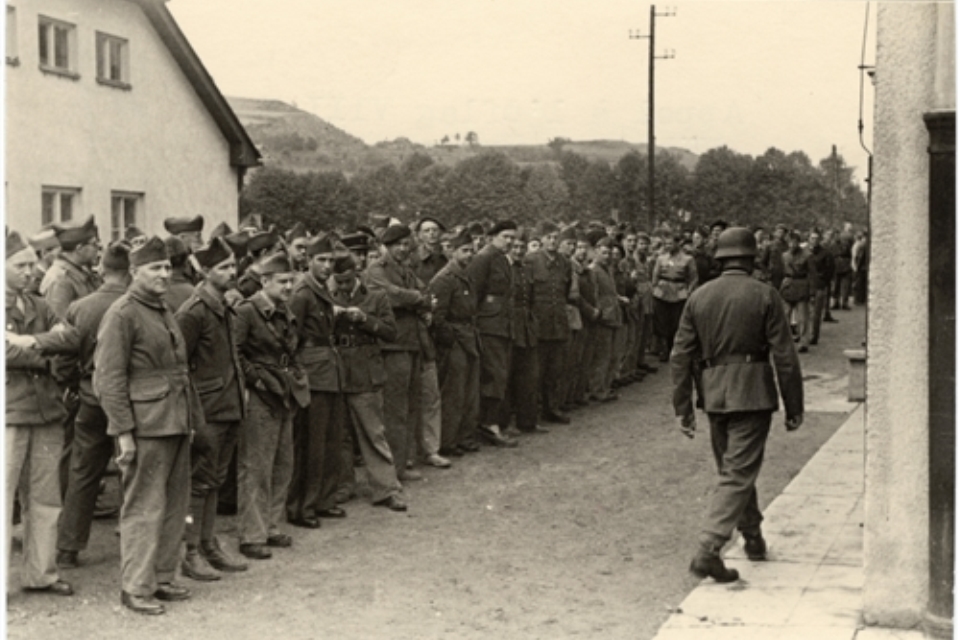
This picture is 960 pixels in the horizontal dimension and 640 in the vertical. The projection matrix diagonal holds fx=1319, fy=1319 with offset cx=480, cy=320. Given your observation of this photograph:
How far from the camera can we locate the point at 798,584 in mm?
7367

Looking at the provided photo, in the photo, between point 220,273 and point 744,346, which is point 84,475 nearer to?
point 220,273

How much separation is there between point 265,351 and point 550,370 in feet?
19.5

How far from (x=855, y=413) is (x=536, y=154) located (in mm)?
45236

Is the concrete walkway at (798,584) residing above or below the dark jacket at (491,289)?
below

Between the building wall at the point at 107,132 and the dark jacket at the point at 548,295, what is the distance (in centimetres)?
645

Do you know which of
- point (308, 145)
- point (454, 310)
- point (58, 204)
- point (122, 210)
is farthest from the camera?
point (308, 145)

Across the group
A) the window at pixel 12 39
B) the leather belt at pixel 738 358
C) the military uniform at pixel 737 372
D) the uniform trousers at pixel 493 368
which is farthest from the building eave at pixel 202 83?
the leather belt at pixel 738 358

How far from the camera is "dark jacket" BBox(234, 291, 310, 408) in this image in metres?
8.19

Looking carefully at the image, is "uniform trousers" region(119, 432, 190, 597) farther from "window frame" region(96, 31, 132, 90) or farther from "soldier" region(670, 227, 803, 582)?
"window frame" region(96, 31, 132, 90)

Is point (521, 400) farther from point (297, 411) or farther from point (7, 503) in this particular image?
point (7, 503)

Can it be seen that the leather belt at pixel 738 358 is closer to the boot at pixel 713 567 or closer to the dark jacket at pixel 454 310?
the boot at pixel 713 567

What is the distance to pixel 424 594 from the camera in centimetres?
725

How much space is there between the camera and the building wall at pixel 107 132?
1712 cm

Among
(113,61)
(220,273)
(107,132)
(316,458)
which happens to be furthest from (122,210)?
(220,273)
